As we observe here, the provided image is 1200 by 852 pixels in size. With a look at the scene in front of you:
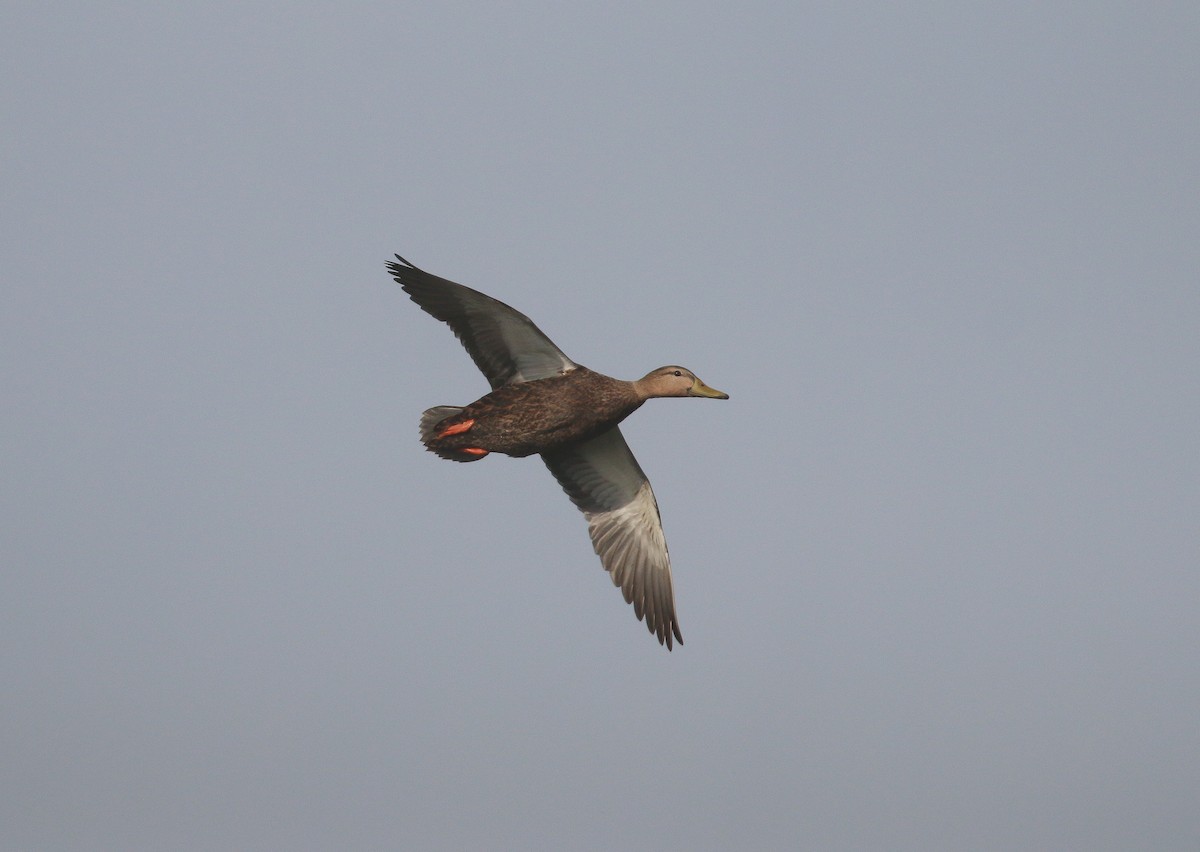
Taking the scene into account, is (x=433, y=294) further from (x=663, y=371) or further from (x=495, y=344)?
(x=663, y=371)

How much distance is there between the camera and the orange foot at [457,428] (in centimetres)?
1385

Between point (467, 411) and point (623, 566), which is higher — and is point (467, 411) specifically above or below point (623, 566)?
above

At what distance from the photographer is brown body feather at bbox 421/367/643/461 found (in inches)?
543

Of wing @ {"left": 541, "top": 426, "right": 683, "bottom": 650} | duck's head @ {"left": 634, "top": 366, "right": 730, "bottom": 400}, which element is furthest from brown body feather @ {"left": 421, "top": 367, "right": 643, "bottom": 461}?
wing @ {"left": 541, "top": 426, "right": 683, "bottom": 650}

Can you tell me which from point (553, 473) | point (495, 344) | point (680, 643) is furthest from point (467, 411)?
point (680, 643)

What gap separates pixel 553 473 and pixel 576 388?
169 centimetres

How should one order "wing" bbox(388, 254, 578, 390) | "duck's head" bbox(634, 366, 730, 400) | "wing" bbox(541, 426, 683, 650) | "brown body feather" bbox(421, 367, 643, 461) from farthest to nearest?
"wing" bbox(541, 426, 683, 650) → "duck's head" bbox(634, 366, 730, 400) → "wing" bbox(388, 254, 578, 390) → "brown body feather" bbox(421, 367, 643, 461)

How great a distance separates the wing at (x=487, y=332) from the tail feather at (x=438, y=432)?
508 millimetres

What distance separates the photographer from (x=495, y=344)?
14.2m

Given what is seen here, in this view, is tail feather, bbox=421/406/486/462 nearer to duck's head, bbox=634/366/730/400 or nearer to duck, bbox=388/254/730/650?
duck, bbox=388/254/730/650

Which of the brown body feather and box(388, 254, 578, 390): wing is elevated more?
box(388, 254, 578, 390): wing

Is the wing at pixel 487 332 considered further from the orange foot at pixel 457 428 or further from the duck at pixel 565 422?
the orange foot at pixel 457 428

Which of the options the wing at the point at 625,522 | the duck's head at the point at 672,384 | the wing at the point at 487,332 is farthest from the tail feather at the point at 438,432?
the duck's head at the point at 672,384

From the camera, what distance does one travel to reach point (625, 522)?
603 inches
